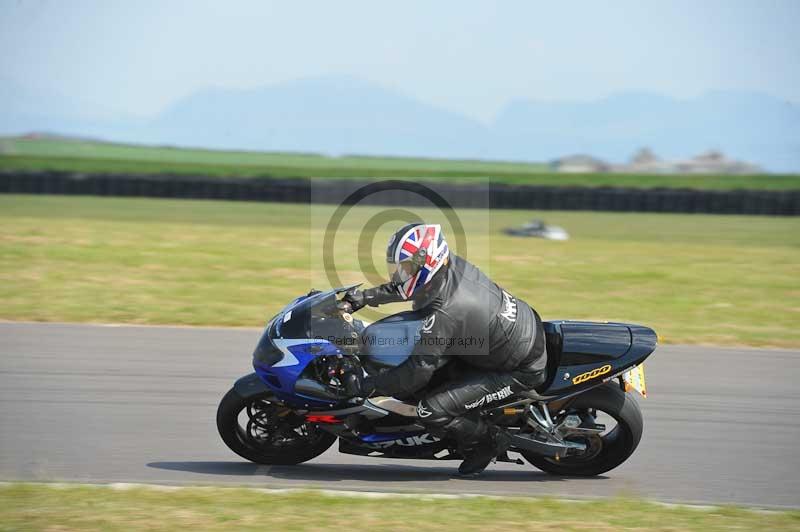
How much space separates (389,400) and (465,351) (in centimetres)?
55

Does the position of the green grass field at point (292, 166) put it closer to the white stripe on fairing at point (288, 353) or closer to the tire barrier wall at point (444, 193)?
the tire barrier wall at point (444, 193)

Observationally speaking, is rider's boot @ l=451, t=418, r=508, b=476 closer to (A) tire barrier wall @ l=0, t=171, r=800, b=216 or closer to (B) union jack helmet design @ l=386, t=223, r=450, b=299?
(B) union jack helmet design @ l=386, t=223, r=450, b=299

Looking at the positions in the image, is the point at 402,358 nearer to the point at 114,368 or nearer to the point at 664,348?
the point at 114,368

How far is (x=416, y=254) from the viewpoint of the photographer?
532 centimetres

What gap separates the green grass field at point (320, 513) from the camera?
468 cm

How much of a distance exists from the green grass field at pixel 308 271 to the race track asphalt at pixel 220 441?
5.12 ft

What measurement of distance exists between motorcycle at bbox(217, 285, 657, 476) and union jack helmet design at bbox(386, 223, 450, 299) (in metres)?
0.26

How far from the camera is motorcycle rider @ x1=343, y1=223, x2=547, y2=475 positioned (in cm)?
537

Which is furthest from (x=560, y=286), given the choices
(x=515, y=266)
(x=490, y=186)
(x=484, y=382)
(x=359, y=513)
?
(x=490, y=186)

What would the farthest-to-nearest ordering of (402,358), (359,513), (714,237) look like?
(714,237) → (402,358) → (359,513)

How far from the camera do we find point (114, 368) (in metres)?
8.36

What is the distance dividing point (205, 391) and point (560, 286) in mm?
7406

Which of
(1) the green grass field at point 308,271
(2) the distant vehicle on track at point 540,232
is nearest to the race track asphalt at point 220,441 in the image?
(1) the green grass field at point 308,271

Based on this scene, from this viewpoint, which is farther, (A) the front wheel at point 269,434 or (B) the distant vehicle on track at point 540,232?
(B) the distant vehicle on track at point 540,232
